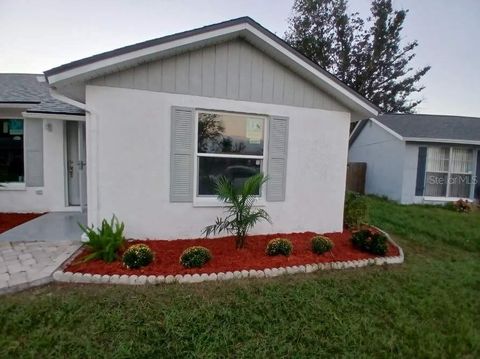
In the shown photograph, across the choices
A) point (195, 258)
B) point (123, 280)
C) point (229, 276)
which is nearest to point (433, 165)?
point (229, 276)

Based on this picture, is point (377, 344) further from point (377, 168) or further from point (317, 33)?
point (317, 33)

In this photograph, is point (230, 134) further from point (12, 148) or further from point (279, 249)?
point (12, 148)

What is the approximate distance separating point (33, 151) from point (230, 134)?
5.32 metres

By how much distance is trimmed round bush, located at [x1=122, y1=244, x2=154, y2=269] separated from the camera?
360cm

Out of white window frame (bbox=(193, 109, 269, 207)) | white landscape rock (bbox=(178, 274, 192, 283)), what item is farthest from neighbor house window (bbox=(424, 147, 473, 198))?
white landscape rock (bbox=(178, 274, 192, 283))

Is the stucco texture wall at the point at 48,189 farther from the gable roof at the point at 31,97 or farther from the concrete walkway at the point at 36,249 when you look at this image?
the concrete walkway at the point at 36,249

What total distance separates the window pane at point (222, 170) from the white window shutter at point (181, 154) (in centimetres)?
26

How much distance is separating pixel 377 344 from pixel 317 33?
2426 centimetres

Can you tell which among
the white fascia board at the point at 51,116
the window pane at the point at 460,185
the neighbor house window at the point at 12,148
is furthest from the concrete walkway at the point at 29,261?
the window pane at the point at 460,185

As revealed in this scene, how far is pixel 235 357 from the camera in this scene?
95.0 inches

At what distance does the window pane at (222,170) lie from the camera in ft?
16.5

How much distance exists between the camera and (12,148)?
681 cm

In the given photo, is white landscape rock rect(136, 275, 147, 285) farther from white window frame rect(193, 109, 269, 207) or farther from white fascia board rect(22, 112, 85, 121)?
white fascia board rect(22, 112, 85, 121)

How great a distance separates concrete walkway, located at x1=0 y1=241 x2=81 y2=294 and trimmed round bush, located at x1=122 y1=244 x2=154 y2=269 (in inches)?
36.8
